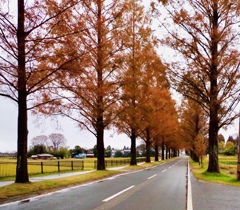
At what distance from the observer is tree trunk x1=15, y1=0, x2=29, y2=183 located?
1251 centimetres

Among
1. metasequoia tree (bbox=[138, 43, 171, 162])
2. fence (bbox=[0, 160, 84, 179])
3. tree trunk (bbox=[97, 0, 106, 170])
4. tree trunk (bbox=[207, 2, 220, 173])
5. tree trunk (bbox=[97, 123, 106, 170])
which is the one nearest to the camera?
tree trunk (bbox=[207, 2, 220, 173])

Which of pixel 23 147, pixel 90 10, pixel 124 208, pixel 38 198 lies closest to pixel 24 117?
pixel 23 147

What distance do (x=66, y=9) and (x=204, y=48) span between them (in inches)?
424

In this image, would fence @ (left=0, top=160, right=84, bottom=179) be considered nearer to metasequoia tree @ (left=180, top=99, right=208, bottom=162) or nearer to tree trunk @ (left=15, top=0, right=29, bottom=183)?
tree trunk @ (left=15, top=0, right=29, bottom=183)

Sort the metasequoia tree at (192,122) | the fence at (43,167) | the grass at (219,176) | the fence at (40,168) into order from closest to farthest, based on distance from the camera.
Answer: the grass at (219,176), the fence at (40,168), the fence at (43,167), the metasequoia tree at (192,122)

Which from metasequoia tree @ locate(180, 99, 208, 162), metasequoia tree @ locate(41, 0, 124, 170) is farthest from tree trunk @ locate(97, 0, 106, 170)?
metasequoia tree @ locate(180, 99, 208, 162)

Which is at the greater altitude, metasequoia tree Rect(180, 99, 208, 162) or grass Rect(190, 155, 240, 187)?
metasequoia tree Rect(180, 99, 208, 162)

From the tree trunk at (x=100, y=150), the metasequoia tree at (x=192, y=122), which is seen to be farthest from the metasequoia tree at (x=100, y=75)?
the metasequoia tree at (x=192, y=122)

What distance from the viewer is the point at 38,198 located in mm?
9633

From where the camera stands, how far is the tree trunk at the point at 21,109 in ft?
41.0

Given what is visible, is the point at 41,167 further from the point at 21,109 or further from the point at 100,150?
the point at 21,109

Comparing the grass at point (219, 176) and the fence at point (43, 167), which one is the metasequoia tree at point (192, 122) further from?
the grass at point (219, 176)

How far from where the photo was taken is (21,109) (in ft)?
42.5

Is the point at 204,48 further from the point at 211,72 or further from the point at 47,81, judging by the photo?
the point at 47,81
